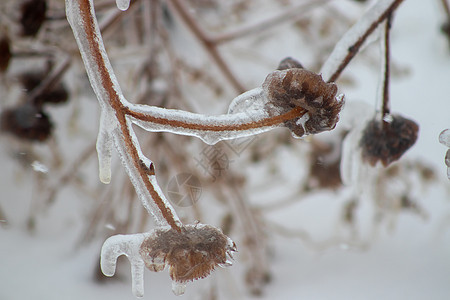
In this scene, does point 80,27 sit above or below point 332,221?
below

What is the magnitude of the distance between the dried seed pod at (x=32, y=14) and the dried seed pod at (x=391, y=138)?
2.13ft

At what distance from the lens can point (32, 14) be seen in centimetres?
76

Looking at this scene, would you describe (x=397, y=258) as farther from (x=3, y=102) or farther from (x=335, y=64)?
(x=3, y=102)

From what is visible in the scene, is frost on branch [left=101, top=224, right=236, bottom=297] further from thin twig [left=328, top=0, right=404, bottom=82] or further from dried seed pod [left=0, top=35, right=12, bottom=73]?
dried seed pod [left=0, top=35, right=12, bottom=73]

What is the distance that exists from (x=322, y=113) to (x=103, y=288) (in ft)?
2.53

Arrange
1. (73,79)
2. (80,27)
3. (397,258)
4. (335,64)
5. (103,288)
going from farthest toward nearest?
(73,79), (397,258), (103,288), (335,64), (80,27)

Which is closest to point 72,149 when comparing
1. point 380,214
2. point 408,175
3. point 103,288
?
point 103,288

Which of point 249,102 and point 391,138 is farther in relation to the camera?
point 391,138

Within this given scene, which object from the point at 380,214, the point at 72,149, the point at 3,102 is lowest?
the point at 380,214

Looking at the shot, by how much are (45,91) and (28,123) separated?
0.27ft

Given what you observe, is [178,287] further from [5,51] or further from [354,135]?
[5,51]

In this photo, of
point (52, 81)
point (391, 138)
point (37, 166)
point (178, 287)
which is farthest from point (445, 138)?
point (37, 166)

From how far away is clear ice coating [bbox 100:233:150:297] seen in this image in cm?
43

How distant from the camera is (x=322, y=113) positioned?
0.42 m
